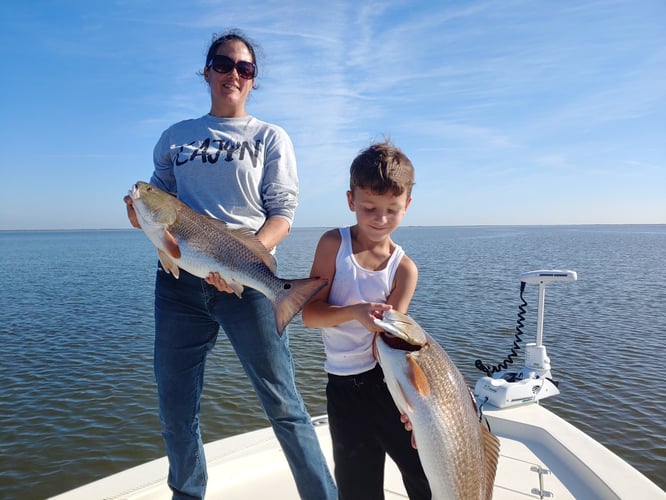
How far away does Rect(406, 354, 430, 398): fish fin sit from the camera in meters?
2.21

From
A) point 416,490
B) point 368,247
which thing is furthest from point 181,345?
point 416,490

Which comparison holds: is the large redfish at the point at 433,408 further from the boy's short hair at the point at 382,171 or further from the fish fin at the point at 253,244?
the fish fin at the point at 253,244

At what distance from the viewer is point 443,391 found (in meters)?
2.28

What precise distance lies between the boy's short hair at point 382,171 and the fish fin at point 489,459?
4.79 feet

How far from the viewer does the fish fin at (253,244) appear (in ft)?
10.0

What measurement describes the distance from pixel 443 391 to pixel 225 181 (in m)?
1.99

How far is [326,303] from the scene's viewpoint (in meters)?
2.95

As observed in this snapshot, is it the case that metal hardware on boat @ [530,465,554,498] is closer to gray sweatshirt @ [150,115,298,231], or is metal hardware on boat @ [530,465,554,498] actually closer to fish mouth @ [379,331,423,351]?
fish mouth @ [379,331,423,351]

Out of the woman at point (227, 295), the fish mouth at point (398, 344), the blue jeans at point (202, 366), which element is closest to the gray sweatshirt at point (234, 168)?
the woman at point (227, 295)

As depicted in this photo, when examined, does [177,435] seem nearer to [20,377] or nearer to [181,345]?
[181,345]

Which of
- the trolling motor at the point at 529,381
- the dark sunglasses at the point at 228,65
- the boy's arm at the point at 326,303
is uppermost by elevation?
the dark sunglasses at the point at 228,65

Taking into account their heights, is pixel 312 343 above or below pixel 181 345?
below

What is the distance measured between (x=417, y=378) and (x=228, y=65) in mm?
2475

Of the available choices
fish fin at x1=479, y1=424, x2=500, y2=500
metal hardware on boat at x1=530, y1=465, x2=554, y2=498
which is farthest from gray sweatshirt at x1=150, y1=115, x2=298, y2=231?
metal hardware on boat at x1=530, y1=465, x2=554, y2=498
